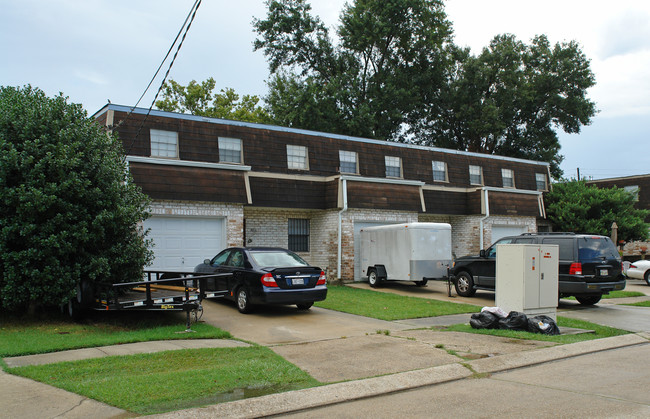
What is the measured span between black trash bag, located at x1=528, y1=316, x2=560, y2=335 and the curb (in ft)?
2.69

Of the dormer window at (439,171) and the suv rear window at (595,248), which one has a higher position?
the dormer window at (439,171)

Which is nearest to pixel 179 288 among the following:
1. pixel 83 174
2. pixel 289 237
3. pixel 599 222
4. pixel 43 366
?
pixel 83 174

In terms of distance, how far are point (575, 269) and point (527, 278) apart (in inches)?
170

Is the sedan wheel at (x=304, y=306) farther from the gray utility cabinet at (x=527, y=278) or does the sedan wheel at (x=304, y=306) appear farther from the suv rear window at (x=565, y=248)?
the suv rear window at (x=565, y=248)

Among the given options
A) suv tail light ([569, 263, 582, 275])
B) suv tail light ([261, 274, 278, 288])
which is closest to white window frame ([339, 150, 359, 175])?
suv tail light ([569, 263, 582, 275])

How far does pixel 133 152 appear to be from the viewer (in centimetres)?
1688

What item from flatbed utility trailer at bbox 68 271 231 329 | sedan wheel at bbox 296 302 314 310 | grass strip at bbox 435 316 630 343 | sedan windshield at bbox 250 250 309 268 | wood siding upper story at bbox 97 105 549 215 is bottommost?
grass strip at bbox 435 316 630 343

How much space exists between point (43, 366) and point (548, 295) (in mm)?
8924

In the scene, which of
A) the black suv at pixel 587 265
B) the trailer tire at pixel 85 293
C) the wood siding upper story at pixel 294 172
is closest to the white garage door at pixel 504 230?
the wood siding upper story at pixel 294 172

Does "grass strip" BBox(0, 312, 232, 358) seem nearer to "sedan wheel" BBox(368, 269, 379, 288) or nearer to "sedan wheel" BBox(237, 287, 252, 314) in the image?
"sedan wheel" BBox(237, 287, 252, 314)

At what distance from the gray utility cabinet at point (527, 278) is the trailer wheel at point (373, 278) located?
802 cm

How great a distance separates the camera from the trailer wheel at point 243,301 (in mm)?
12141

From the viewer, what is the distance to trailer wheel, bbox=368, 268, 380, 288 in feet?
62.1

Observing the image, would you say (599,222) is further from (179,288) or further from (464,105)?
(179,288)
